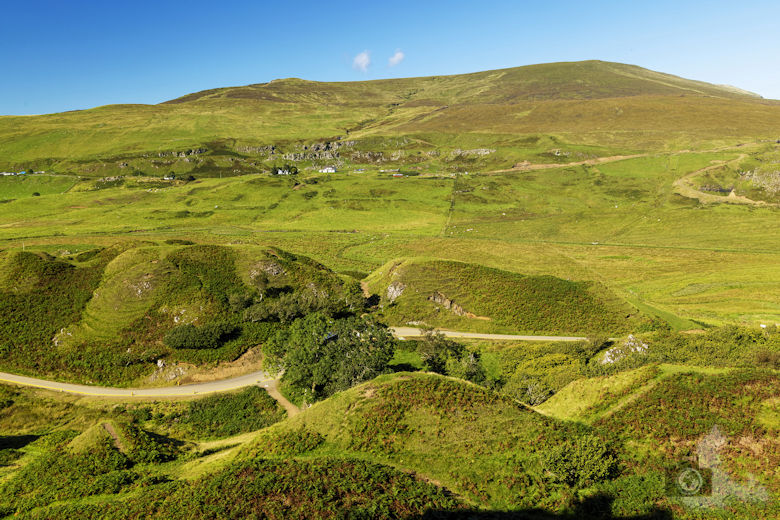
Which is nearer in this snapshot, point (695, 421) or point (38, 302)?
point (695, 421)

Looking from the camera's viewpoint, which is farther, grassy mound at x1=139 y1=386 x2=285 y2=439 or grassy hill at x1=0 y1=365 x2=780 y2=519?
grassy mound at x1=139 y1=386 x2=285 y2=439

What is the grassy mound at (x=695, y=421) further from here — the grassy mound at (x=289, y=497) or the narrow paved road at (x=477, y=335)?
the narrow paved road at (x=477, y=335)

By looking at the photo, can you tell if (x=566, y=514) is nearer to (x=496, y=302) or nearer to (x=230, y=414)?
(x=230, y=414)

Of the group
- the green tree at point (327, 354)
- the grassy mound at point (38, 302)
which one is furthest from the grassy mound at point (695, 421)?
the grassy mound at point (38, 302)

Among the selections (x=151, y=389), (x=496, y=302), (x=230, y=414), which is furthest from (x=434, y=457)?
(x=496, y=302)

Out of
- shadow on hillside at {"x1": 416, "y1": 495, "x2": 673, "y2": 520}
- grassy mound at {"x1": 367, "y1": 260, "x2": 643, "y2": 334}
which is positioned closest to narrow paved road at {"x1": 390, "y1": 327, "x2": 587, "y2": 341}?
grassy mound at {"x1": 367, "y1": 260, "x2": 643, "y2": 334}

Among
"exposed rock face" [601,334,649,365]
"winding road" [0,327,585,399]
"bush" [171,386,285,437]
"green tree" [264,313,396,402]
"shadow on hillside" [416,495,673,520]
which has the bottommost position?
"bush" [171,386,285,437]

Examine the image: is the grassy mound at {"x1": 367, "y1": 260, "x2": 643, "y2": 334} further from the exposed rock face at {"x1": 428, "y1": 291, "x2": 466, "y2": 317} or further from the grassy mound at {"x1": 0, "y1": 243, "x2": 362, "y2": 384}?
the grassy mound at {"x1": 0, "y1": 243, "x2": 362, "y2": 384}

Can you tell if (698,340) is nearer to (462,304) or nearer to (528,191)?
(462,304)
